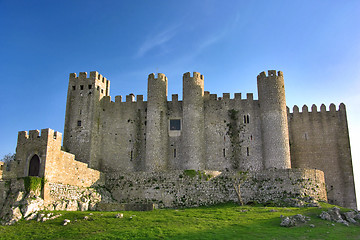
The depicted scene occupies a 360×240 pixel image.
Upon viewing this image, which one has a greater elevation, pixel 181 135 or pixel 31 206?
pixel 181 135

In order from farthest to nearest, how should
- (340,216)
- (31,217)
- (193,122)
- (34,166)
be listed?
(193,122)
(34,166)
(31,217)
(340,216)

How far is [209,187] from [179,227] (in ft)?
43.8

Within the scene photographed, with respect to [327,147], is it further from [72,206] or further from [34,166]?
[34,166]

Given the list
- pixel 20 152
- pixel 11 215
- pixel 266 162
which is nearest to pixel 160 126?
pixel 266 162

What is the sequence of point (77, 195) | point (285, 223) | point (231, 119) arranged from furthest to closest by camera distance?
1. point (231, 119)
2. point (77, 195)
3. point (285, 223)

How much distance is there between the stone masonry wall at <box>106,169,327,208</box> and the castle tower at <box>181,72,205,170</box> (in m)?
4.86

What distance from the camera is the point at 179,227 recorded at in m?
24.6

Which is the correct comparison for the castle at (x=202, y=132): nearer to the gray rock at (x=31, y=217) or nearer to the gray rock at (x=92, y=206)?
the gray rock at (x=92, y=206)

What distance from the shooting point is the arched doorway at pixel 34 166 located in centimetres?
3228

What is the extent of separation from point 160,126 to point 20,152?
55.3 feet

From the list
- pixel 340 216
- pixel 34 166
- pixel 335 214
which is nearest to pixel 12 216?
pixel 34 166

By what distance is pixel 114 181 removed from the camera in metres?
39.7

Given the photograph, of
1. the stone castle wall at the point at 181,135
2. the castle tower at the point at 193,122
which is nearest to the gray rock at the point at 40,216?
the stone castle wall at the point at 181,135

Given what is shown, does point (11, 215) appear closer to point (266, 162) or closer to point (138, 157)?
point (138, 157)
